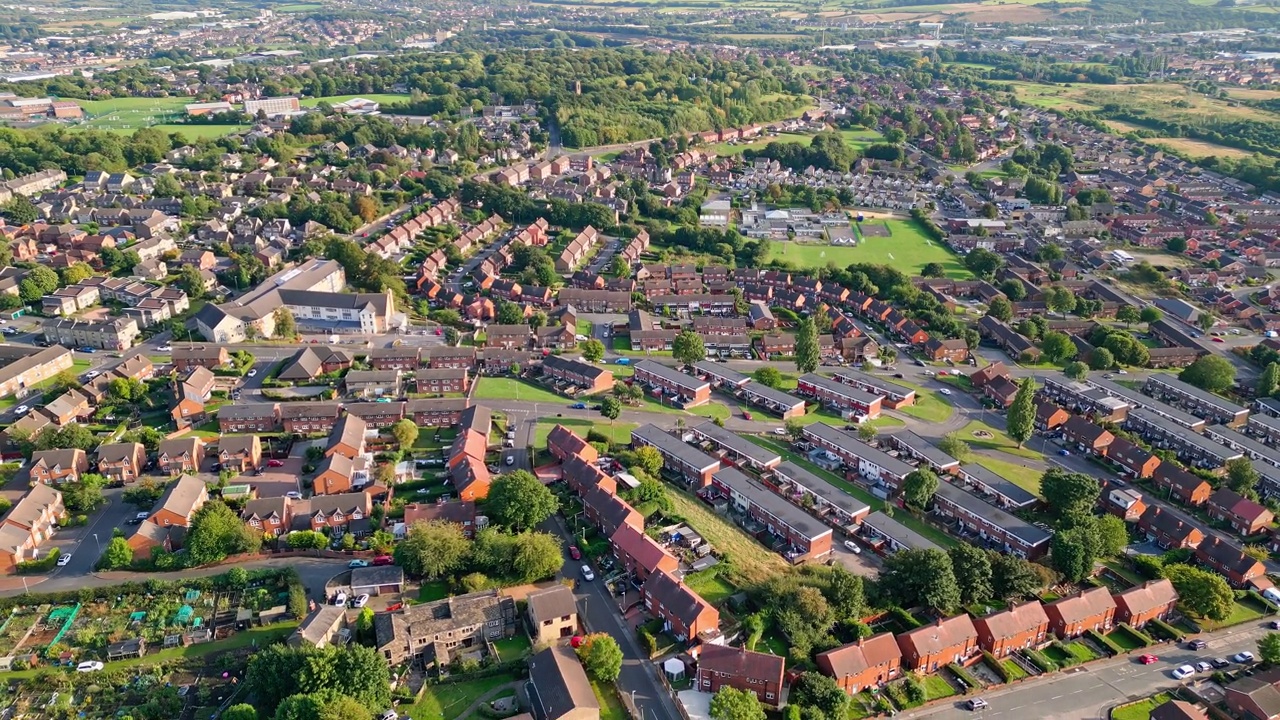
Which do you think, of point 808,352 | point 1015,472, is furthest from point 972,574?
point 808,352

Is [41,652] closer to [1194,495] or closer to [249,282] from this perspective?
[249,282]

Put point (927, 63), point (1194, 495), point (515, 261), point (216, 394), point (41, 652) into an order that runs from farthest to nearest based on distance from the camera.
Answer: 1. point (927, 63)
2. point (515, 261)
3. point (216, 394)
4. point (1194, 495)
5. point (41, 652)

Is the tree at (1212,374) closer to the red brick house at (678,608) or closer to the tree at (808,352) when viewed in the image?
the tree at (808,352)

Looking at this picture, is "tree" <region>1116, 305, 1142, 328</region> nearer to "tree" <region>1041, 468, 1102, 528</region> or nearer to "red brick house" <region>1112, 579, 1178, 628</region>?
"tree" <region>1041, 468, 1102, 528</region>

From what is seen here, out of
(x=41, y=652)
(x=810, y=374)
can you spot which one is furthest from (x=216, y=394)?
(x=810, y=374)

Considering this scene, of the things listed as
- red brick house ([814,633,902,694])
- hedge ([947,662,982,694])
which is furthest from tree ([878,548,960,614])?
red brick house ([814,633,902,694])

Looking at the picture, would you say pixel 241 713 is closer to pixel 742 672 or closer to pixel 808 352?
pixel 742 672
